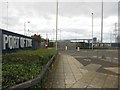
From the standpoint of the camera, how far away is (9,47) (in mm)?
16656

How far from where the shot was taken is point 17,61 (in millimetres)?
9516

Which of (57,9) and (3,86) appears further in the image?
(57,9)

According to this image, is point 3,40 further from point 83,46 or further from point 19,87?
point 83,46

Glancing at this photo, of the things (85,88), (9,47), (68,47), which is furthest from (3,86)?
(68,47)

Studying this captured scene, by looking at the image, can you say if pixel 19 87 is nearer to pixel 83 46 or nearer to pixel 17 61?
pixel 17 61

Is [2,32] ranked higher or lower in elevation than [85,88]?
higher

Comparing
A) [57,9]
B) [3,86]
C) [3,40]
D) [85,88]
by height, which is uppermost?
[57,9]

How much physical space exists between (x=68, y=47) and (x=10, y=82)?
6437cm

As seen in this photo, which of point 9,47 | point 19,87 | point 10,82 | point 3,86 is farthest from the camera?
point 9,47

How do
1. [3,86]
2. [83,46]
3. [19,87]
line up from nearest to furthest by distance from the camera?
[19,87] → [3,86] → [83,46]

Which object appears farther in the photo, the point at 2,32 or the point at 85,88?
the point at 2,32

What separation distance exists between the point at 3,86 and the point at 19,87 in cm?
62

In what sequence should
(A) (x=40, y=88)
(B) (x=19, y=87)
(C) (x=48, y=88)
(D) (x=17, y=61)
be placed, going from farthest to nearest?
(D) (x=17, y=61) < (C) (x=48, y=88) < (A) (x=40, y=88) < (B) (x=19, y=87)

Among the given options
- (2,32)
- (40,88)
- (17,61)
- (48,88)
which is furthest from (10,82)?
(2,32)
